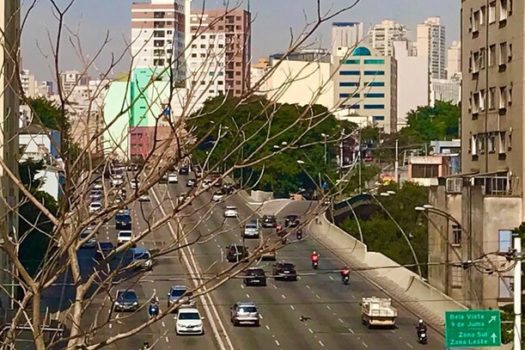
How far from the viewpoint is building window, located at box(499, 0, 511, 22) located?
40438 millimetres

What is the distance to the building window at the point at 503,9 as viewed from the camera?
40438 millimetres

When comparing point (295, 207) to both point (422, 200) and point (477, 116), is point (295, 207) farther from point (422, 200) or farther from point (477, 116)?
point (477, 116)

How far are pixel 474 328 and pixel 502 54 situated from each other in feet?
70.8

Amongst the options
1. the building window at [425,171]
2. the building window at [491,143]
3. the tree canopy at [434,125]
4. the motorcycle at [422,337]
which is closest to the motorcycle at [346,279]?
the building window at [491,143]

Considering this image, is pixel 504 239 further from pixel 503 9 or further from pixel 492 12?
pixel 492 12

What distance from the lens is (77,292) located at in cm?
612

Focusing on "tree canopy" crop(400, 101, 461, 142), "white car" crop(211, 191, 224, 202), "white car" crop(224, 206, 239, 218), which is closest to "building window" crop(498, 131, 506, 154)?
"white car" crop(224, 206, 239, 218)

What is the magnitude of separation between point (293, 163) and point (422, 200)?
13494 mm

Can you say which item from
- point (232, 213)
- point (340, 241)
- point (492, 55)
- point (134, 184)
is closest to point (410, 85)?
point (340, 241)

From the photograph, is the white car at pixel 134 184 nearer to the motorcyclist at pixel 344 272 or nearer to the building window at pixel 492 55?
the building window at pixel 492 55

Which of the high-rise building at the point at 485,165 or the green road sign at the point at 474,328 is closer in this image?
the green road sign at the point at 474,328

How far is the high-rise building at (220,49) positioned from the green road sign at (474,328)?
43.7 feet

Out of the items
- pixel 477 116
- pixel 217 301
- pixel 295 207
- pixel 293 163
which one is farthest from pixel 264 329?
pixel 293 163

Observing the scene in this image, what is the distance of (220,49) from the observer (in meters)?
6.59
